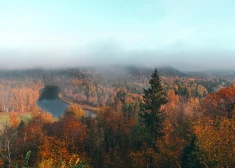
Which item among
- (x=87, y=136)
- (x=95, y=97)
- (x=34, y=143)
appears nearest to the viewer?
(x=34, y=143)

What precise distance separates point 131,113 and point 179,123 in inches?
1157

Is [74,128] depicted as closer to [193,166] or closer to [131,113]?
[193,166]

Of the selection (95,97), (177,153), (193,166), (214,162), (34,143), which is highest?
(214,162)

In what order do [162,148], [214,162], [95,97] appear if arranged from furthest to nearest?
[95,97]
[162,148]
[214,162]

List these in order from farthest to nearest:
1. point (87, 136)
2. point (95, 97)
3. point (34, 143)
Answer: point (95, 97), point (87, 136), point (34, 143)

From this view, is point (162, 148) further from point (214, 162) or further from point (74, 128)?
point (74, 128)

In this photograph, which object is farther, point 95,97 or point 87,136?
point 95,97

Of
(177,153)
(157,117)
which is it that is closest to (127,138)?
(157,117)

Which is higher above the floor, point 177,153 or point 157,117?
point 157,117

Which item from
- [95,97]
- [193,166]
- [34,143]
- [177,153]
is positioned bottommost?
[95,97]

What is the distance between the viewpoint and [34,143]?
117 feet

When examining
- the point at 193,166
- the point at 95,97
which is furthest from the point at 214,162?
the point at 95,97

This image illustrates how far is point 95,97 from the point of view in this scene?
6462 inches

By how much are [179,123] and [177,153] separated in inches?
615
